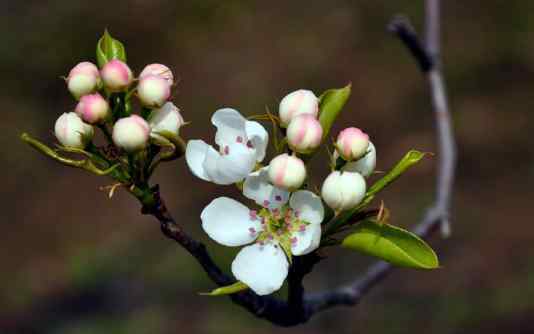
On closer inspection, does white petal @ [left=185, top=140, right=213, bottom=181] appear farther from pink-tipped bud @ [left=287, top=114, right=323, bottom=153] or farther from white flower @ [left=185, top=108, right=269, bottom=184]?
pink-tipped bud @ [left=287, top=114, right=323, bottom=153]

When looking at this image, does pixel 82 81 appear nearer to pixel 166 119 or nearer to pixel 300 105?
pixel 166 119

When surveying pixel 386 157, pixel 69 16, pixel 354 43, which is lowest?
pixel 386 157

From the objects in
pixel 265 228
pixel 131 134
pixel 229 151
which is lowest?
pixel 265 228

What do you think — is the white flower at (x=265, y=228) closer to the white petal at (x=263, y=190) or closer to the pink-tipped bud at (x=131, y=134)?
the white petal at (x=263, y=190)

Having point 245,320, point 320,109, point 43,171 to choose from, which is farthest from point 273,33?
point 320,109

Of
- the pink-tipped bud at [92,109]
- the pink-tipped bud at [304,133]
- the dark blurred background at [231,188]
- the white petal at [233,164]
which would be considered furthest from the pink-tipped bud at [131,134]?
the dark blurred background at [231,188]

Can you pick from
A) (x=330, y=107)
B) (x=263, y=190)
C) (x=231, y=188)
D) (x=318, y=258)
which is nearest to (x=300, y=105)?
(x=330, y=107)

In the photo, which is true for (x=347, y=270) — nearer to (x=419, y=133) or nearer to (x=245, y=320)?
(x=245, y=320)
